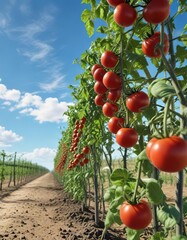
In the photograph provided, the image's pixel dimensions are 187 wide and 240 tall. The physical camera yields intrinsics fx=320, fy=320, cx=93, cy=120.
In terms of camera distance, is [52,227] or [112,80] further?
[52,227]

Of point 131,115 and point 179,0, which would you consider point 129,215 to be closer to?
point 131,115

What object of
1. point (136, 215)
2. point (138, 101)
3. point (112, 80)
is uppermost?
point (112, 80)

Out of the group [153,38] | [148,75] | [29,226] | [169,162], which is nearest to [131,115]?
[148,75]

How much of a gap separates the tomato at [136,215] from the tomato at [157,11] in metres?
0.94

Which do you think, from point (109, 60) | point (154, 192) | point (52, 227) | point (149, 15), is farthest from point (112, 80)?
point (52, 227)

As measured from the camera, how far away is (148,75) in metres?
2.41

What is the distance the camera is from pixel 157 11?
1.55 m

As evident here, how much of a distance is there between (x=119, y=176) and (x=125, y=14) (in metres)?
0.95

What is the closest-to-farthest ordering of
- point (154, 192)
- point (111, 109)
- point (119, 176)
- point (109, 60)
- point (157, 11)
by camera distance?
point (157, 11)
point (154, 192)
point (119, 176)
point (109, 60)
point (111, 109)

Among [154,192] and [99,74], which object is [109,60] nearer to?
[99,74]

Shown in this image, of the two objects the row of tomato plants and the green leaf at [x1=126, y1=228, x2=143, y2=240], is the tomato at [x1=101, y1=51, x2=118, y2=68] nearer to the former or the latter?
the row of tomato plants

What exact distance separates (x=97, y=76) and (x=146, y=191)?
0.99 m

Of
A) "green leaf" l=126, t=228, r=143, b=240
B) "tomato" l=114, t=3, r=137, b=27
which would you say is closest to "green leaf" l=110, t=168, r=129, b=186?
"green leaf" l=126, t=228, r=143, b=240

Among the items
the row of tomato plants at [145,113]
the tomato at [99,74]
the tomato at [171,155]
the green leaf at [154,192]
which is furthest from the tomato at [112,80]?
the tomato at [171,155]
